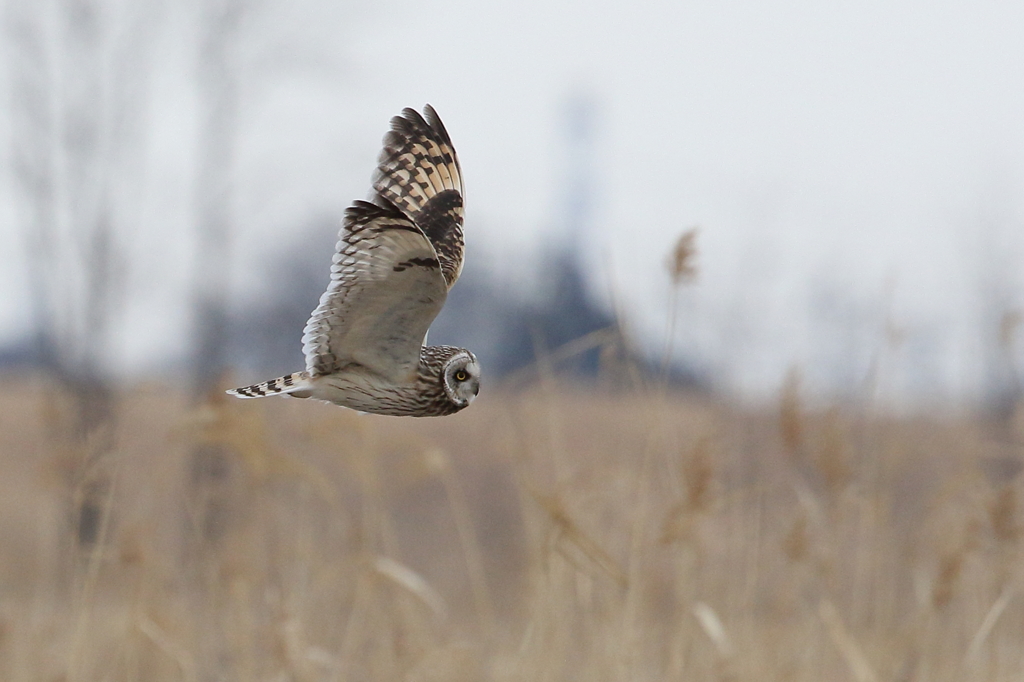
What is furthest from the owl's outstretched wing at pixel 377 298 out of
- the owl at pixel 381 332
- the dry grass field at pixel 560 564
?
the dry grass field at pixel 560 564

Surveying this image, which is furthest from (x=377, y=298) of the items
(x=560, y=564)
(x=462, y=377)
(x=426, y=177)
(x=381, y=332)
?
(x=560, y=564)

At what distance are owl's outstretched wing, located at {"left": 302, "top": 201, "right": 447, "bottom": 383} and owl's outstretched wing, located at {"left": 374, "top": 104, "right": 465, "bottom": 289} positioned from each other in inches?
24.7

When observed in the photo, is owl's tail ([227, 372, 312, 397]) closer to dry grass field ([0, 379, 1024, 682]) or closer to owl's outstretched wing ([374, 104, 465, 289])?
dry grass field ([0, 379, 1024, 682])

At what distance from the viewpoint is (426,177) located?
2.66 metres

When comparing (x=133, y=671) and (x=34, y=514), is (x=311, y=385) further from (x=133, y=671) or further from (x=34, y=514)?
(x=34, y=514)

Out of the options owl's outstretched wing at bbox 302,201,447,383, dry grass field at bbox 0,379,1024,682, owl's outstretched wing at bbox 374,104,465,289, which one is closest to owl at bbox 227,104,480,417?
owl's outstretched wing at bbox 302,201,447,383

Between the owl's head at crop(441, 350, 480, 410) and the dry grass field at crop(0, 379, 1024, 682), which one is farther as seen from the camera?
the dry grass field at crop(0, 379, 1024, 682)

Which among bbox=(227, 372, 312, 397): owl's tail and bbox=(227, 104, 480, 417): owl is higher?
bbox=(227, 104, 480, 417): owl

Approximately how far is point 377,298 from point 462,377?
0.25 meters

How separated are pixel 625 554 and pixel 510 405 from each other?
1406 millimetres

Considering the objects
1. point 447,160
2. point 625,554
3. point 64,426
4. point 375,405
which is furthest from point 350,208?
point 625,554

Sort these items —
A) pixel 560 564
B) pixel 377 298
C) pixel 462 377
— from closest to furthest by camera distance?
pixel 377 298
pixel 462 377
pixel 560 564

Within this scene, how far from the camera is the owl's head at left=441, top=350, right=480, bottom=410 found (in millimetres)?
1773

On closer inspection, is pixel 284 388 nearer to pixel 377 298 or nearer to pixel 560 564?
pixel 377 298
